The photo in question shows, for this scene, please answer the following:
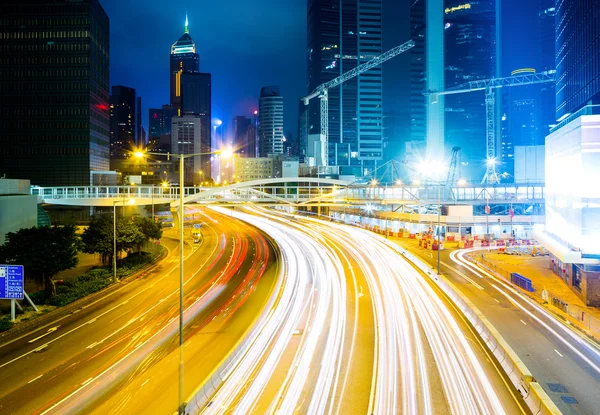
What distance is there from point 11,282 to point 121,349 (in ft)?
29.3

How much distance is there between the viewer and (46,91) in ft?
300

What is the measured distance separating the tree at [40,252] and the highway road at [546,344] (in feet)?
90.5

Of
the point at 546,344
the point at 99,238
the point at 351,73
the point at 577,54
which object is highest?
the point at 351,73

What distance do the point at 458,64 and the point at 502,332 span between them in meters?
163

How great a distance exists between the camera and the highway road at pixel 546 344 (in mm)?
14826

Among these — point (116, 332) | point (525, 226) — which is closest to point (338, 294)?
point (116, 332)

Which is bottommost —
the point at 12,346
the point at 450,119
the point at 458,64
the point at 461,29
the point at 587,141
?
the point at 12,346

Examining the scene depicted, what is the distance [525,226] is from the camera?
5881 centimetres

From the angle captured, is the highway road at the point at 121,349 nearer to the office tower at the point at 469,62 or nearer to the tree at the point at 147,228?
the tree at the point at 147,228

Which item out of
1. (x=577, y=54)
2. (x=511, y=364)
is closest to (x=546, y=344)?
(x=511, y=364)

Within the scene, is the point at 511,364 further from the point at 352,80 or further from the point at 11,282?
the point at 352,80

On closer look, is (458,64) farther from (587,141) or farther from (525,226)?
(587,141)

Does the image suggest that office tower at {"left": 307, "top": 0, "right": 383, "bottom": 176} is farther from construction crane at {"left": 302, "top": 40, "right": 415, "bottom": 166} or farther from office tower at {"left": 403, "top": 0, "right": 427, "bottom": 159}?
office tower at {"left": 403, "top": 0, "right": 427, "bottom": 159}

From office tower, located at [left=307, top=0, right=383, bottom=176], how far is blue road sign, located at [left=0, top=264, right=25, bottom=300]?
143005 mm
